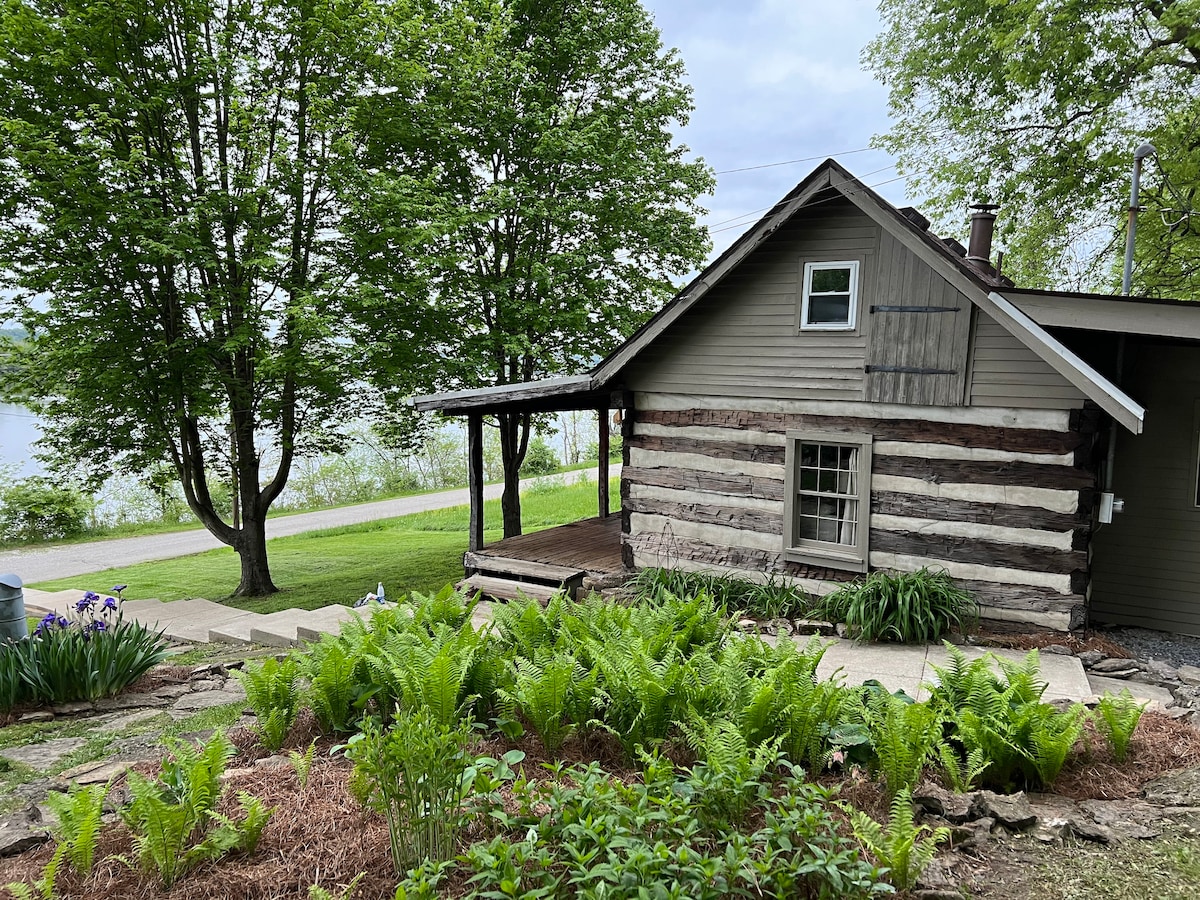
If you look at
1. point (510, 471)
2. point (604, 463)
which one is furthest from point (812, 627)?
point (510, 471)

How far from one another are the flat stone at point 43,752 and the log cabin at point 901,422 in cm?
557

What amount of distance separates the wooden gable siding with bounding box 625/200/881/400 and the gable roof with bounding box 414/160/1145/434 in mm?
269

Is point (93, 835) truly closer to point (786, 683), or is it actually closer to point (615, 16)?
point (786, 683)

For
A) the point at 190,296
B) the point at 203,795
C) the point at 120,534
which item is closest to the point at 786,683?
the point at 203,795

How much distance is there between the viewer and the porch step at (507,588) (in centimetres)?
977

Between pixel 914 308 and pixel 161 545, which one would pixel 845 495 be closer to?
pixel 914 308

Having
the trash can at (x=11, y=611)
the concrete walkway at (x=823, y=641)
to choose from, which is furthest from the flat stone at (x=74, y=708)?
the concrete walkway at (x=823, y=641)

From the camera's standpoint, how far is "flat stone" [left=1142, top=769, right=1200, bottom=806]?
3.79 meters

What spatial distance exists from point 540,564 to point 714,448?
3003mm

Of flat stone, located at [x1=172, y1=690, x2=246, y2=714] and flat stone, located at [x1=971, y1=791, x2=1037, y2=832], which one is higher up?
flat stone, located at [x1=971, y1=791, x2=1037, y2=832]

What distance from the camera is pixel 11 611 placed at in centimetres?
→ 652

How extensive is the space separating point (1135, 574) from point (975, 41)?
13.4 meters

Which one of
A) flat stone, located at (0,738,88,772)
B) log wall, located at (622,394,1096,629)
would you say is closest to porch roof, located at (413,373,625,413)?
log wall, located at (622,394,1096,629)

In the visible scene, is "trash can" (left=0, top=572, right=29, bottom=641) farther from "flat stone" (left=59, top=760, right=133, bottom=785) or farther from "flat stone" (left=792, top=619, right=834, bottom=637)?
"flat stone" (left=792, top=619, right=834, bottom=637)
